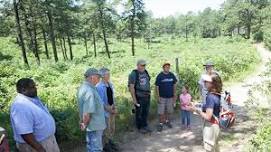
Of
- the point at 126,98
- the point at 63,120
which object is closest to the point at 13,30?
the point at 126,98

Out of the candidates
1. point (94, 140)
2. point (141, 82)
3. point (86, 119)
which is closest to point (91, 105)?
point (86, 119)

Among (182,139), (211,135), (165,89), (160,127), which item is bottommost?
(182,139)

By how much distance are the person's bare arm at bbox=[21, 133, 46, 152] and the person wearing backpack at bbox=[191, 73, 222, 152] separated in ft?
7.99

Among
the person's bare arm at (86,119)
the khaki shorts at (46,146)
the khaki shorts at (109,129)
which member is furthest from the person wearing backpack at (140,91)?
the khaki shorts at (46,146)

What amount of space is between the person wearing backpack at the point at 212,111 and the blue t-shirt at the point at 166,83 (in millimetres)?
3635

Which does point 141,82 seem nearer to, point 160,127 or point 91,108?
point 160,127

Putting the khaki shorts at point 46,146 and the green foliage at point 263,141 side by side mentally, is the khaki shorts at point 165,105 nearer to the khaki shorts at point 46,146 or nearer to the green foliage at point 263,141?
the green foliage at point 263,141

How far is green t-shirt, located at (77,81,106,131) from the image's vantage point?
621 centimetres

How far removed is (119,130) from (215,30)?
99.8 meters

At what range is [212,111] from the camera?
18.1 ft

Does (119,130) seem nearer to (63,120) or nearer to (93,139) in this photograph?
(63,120)

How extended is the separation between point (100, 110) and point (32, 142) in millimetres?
2073

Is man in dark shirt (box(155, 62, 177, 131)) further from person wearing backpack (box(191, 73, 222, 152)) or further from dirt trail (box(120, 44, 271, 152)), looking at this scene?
person wearing backpack (box(191, 73, 222, 152))

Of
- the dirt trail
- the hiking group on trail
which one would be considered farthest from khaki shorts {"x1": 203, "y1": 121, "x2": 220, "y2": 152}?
the dirt trail
